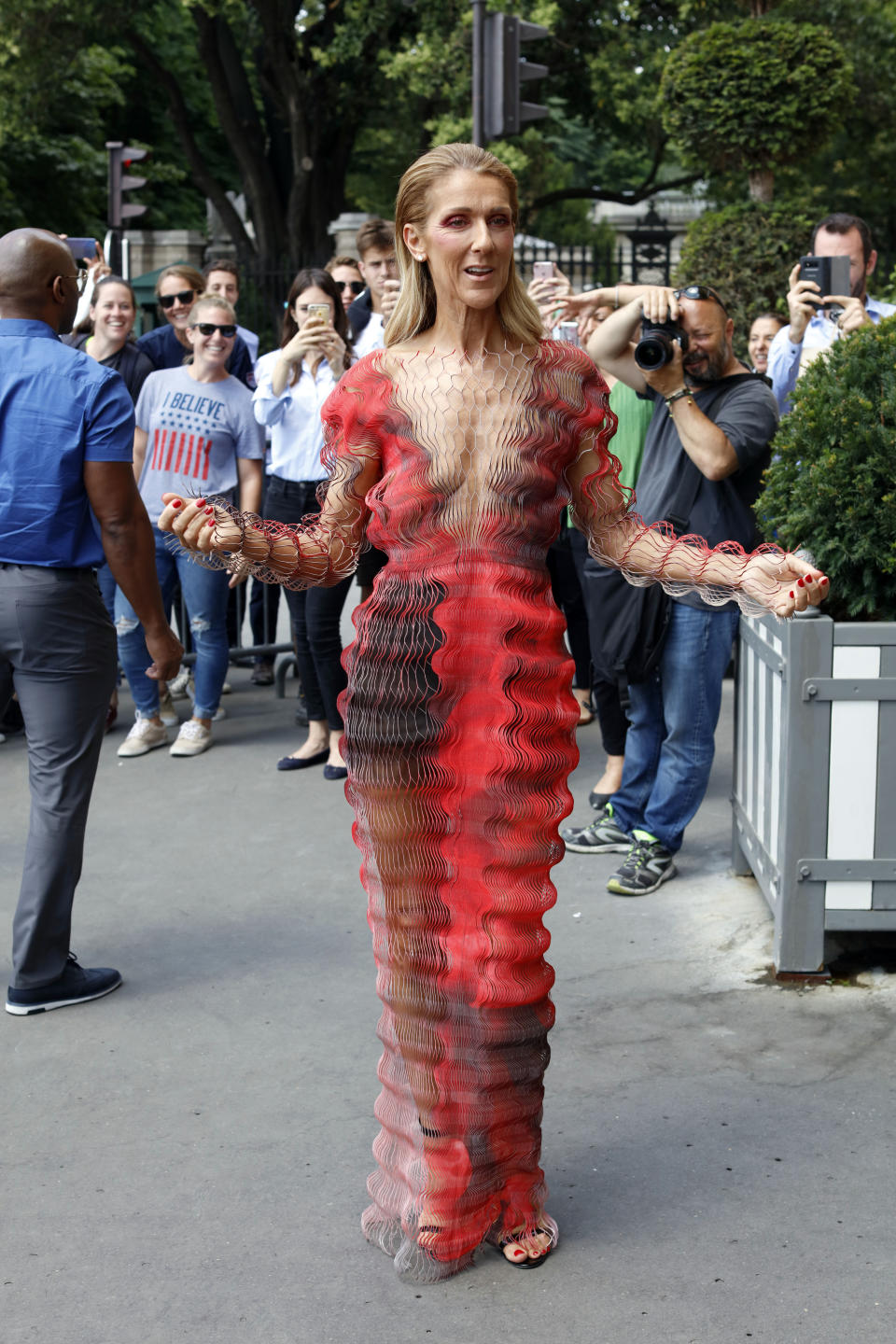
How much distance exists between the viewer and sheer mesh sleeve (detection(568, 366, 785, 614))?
10.4 feet

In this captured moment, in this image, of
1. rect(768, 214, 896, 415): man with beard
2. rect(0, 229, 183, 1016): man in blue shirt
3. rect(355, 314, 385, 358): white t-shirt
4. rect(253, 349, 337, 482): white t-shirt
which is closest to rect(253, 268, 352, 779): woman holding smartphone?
rect(253, 349, 337, 482): white t-shirt

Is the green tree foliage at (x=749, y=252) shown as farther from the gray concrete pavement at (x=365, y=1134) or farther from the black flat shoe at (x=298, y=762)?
the gray concrete pavement at (x=365, y=1134)

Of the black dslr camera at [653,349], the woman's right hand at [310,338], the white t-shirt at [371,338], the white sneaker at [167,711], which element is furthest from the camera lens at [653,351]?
the white sneaker at [167,711]

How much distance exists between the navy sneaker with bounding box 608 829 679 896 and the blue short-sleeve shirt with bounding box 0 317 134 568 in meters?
2.36

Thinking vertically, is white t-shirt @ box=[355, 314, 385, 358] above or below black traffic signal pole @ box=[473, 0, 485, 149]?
below

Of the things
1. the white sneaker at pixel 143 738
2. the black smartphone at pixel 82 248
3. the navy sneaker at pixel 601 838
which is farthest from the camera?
the white sneaker at pixel 143 738

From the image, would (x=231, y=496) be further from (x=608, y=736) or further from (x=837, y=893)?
(x=837, y=893)

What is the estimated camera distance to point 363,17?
20.3 meters

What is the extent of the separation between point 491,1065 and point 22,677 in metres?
2.07

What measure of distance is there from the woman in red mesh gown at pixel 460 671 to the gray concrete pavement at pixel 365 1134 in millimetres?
242

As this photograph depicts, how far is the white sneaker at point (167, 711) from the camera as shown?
8.12 meters

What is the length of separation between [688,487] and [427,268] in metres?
2.31

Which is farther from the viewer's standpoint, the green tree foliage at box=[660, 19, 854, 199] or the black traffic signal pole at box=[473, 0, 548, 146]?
the green tree foliage at box=[660, 19, 854, 199]

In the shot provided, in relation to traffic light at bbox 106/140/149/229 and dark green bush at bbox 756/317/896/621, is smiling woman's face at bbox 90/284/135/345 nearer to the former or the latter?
dark green bush at bbox 756/317/896/621
